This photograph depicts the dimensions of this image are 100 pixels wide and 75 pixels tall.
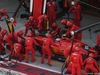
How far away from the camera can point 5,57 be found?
9.27 m

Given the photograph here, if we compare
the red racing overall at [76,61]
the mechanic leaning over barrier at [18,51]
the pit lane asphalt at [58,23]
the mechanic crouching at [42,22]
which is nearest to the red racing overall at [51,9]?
the pit lane asphalt at [58,23]

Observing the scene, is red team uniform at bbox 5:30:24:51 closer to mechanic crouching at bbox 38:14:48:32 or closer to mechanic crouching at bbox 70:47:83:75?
mechanic crouching at bbox 38:14:48:32

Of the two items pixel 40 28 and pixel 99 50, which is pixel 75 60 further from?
pixel 40 28

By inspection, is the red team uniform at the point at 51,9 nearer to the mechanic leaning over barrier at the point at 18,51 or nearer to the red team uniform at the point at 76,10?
the red team uniform at the point at 76,10

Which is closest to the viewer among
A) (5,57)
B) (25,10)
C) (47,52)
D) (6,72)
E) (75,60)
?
(75,60)

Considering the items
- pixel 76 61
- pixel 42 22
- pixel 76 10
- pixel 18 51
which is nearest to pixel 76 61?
pixel 76 61

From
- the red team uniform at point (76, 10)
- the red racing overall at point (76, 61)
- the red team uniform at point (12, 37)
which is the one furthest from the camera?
the red team uniform at point (76, 10)

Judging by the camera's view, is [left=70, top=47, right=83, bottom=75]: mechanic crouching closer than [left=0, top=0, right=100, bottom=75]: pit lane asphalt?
Yes

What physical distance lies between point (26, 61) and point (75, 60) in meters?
2.73

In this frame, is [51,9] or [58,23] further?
[58,23]

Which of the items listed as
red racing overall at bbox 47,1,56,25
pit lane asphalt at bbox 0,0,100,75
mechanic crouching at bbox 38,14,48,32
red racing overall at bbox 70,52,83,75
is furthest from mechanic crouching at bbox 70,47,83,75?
red racing overall at bbox 47,1,56,25

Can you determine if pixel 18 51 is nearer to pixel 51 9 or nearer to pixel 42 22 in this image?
pixel 42 22

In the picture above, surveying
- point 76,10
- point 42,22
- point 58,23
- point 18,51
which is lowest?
point 18,51

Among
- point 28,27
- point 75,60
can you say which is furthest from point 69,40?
point 28,27
